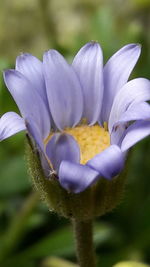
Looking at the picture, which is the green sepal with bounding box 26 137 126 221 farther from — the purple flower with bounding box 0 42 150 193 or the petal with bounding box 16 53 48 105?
the petal with bounding box 16 53 48 105

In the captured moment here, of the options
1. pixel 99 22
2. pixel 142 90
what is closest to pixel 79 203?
pixel 142 90

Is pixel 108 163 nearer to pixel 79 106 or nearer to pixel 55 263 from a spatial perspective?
pixel 79 106

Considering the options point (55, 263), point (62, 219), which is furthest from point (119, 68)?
point (62, 219)

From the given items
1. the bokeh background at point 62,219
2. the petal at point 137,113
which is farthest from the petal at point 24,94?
the bokeh background at point 62,219

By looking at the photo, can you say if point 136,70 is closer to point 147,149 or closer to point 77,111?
point 147,149

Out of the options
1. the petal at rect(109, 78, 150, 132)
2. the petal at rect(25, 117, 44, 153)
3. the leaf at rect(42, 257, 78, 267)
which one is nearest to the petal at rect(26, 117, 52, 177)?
the petal at rect(25, 117, 44, 153)

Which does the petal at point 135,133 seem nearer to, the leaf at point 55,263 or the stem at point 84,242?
the stem at point 84,242
